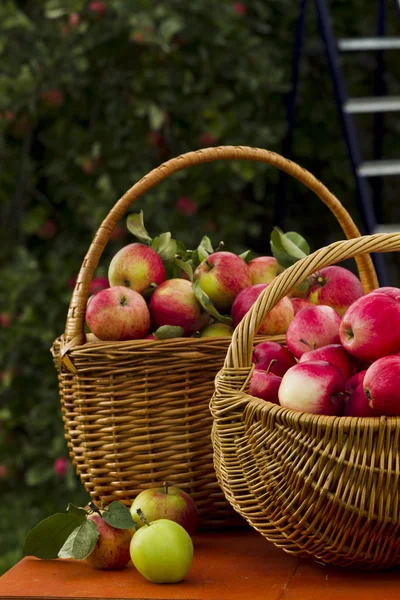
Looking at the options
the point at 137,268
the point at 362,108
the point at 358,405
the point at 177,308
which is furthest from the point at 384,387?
the point at 362,108

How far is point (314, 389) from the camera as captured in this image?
3.23 feet

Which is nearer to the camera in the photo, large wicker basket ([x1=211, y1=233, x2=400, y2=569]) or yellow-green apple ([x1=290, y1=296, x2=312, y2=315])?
large wicker basket ([x1=211, y1=233, x2=400, y2=569])

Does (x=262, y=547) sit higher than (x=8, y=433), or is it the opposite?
(x=262, y=547)

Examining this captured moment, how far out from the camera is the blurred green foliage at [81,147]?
257 centimetres

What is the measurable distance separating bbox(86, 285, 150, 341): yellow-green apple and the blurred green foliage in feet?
3.90

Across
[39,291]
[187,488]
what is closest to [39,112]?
[39,291]

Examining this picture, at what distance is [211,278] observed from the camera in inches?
53.1

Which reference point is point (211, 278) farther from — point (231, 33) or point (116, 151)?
point (231, 33)

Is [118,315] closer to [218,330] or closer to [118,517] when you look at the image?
[218,330]

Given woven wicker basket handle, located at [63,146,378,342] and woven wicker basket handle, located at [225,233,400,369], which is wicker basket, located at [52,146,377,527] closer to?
woven wicker basket handle, located at [63,146,378,342]

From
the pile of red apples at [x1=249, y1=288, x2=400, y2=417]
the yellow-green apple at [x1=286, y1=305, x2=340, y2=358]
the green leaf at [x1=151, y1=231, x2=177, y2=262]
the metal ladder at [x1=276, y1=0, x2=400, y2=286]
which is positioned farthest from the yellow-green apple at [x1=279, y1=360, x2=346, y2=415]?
the metal ladder at [x1=276, y1=0, x2=400, y2=286]

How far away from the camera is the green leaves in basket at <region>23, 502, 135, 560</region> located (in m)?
1.10

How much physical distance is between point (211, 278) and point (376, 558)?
0.50m

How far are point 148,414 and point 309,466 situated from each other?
1.10 feet
